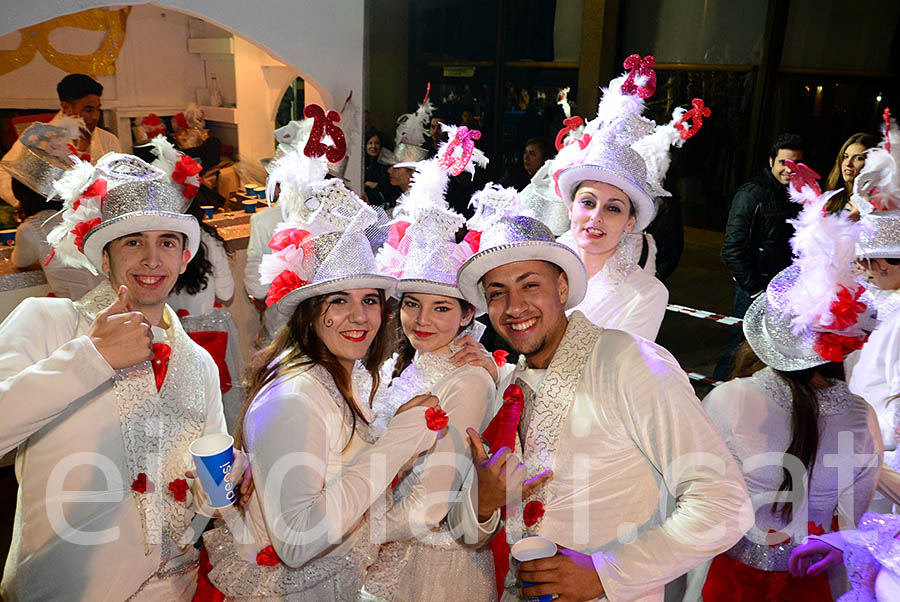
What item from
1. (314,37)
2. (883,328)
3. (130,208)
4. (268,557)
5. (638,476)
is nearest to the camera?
(638,476)

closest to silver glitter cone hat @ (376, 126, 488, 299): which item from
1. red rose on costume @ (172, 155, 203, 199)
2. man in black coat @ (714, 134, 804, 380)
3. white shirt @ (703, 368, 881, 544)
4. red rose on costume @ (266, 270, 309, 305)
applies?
red rose on costume @ (266, 270, 309, 305)

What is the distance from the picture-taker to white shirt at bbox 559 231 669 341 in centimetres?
334

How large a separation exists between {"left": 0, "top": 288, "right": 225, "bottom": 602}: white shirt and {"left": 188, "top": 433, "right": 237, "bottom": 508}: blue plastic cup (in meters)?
0.36

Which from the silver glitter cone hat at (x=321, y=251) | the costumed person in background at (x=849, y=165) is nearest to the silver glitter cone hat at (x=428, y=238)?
the silver glitter cone hat at (x=321, y=251)

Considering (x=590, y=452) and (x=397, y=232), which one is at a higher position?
(x=397, y=232)

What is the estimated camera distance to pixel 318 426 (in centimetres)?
195

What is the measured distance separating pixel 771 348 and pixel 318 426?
1.58m

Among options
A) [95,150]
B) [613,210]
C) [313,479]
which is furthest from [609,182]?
[95,150]

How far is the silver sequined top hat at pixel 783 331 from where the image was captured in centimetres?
226

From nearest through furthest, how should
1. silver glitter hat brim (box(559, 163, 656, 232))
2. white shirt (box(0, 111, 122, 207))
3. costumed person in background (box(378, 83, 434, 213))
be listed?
silver glitter hat brim (box(559, 163, 656, 232))
white shirt (box(0, 111, 122, 207))
costumed person in background (box(378, 83, 434, 213))

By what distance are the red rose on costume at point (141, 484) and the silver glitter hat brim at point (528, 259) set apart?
1173mm

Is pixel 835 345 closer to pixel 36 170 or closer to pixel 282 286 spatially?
pixel 282 286

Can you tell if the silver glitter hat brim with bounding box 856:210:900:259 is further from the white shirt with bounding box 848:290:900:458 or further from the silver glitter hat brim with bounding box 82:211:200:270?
the silver glitter hat brim with bounding box 82:211:200:270

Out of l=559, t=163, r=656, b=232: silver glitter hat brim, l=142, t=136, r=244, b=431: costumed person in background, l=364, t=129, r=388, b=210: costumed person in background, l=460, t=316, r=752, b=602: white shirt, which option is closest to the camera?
l=460, t=316, r=752, b=602: white shirt
